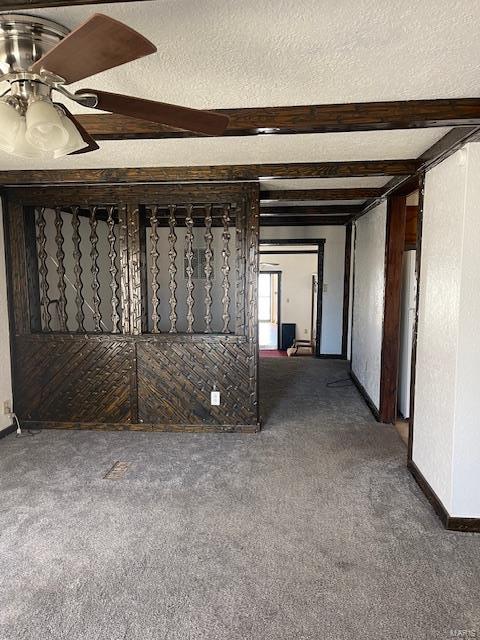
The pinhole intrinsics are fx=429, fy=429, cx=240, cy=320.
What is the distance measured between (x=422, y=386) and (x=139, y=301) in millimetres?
2366

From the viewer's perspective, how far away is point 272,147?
8.86 feet

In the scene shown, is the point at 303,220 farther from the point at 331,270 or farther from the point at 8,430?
the point at 8,430

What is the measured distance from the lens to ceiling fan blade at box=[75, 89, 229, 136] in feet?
4.35

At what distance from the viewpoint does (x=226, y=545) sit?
2217 millimetres

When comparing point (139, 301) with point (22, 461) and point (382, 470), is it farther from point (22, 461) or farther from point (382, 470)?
point (382, 470)

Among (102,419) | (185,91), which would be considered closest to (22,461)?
(102,419)

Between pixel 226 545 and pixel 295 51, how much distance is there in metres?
2.23

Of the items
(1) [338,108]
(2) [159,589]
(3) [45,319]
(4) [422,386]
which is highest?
(1) [338,108]

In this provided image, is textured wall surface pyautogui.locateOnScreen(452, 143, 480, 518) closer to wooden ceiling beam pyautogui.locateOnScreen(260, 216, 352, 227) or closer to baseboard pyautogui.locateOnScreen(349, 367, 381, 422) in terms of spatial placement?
baseboard pyautogui.locateOnScreen(349, 367, 381, 422)

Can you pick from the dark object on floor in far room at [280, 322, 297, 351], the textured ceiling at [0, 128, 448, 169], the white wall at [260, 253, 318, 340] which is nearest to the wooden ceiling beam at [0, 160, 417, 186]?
the textured ceiling at [0, 128, 448, 169]

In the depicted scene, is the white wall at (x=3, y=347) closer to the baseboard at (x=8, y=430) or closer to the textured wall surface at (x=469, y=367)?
the baseboard at (x=8, y=430)

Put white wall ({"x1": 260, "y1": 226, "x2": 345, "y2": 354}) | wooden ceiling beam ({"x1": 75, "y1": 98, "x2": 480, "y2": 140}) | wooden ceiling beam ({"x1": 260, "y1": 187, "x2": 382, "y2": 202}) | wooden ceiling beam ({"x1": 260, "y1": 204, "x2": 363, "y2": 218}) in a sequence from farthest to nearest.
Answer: white wall ({"x1": 260, "y1": 226, "x2": 345, "y2": 354}) → wooden ceiling beam ({"x1": 260, "y1": 204, "x2": 363, "y2": 218}) → wooden ceiling beam ({"x1": 260, "y1": 187, "x2": 382, "y2": 202}) → wooden ceiling beam ({"x1": 75, "y1": 98, "x2": 480, "y2": 140})

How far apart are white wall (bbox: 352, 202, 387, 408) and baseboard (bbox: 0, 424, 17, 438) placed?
11.0 feet

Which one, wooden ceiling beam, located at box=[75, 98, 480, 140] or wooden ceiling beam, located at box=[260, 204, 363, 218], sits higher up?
wooden ceiling beam, located at box=[260, 204, 363, 218]
